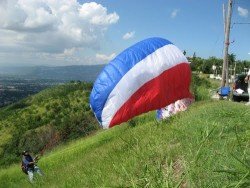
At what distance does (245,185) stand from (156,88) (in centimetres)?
744

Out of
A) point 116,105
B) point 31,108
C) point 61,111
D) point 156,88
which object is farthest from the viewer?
point 31,108

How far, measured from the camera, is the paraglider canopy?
9.92 metres

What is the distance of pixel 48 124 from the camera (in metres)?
86.6

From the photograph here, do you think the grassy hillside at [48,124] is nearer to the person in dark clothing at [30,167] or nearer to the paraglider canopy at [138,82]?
the person in dark clothing at [30,167]

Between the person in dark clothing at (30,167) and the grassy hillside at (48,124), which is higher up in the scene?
the person in dark clothing at (30,167)

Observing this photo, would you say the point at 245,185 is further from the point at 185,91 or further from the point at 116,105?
the point at 185,91

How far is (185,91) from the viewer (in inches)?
489

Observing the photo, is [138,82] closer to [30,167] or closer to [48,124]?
[30,167]

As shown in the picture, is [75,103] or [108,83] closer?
[108,83]

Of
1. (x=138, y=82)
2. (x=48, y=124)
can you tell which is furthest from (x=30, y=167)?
(x=48, y=124)

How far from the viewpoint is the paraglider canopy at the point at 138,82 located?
992 centimetres

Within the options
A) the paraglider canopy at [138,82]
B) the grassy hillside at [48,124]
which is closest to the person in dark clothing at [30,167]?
the paraglider canopy at [138,82]

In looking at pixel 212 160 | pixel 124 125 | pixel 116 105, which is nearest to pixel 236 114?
pixel 116 105

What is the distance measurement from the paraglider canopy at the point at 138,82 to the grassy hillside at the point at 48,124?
4961 centimetres
